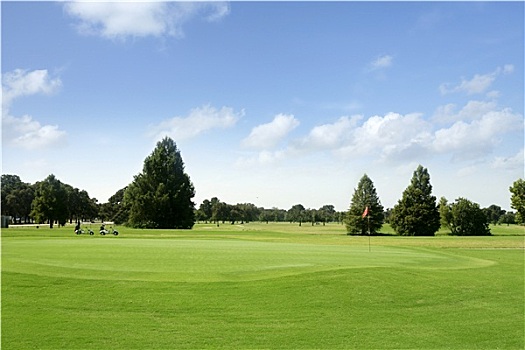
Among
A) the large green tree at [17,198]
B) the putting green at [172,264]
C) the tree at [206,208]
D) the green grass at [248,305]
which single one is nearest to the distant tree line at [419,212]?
the putting green at [172,264]

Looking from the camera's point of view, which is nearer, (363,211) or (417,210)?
(417,210)

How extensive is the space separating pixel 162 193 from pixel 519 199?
6328cm

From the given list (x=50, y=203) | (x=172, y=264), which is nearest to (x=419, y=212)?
(x=50, y=203)

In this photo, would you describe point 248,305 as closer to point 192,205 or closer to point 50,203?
point 192,205

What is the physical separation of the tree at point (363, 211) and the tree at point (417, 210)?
3.34m

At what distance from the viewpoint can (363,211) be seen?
89.1 metres

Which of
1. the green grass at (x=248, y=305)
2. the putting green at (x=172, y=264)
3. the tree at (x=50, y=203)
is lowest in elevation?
the green grass at (x=248, y=305)

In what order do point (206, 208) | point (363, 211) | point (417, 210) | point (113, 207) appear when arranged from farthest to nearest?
point (206, 208) → point (113, 207) → point (363, 211) → point (417, 210)

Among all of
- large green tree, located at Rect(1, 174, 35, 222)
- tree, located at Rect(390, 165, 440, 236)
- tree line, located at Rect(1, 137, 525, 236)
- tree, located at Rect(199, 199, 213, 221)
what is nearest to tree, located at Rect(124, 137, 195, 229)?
tree line, located at Rect(1, 137, 525, 236)

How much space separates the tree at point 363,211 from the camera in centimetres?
8812

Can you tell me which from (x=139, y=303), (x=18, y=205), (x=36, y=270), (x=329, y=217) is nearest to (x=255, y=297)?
(x=139, y=303)

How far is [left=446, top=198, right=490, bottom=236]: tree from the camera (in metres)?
92.1

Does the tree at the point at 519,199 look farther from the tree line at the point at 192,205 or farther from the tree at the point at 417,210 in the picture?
the tree at the point at 417,210

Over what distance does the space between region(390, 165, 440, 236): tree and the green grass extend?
231 feet
